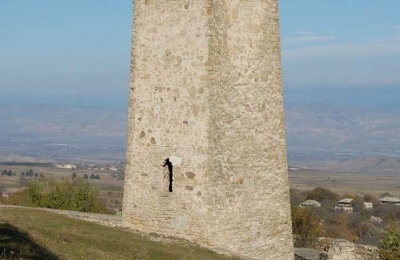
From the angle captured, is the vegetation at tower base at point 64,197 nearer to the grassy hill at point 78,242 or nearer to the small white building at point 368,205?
the grassy hill at point 78,242

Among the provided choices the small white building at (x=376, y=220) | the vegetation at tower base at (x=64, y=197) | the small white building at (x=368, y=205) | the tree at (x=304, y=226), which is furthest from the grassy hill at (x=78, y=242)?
the small white building at (x=368, y=205)

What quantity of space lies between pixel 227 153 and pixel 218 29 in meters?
2.46

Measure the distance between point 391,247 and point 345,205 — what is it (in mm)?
46030

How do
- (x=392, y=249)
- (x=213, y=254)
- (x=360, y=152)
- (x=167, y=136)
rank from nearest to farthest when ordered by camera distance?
(x=213, y=254) < (x=167, y=136) < (x=392, y=249) < (x=360, y=152)

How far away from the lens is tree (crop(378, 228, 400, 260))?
2158cm

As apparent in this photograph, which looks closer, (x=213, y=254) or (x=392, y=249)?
(x=213, y=254)

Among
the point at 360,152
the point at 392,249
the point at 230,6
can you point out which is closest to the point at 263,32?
the point at 230,6

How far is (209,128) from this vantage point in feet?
46.6

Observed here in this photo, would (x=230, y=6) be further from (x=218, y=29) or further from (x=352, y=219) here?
(x=352, y=219)

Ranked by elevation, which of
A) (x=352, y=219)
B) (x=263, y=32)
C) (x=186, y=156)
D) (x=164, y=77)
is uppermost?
(x=263, y=32)

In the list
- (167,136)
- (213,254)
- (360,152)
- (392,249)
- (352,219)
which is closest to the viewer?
(213,254)

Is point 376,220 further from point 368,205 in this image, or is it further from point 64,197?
point 64,197

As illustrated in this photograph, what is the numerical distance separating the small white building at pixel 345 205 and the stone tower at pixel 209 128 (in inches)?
1987

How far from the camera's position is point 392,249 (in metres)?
23.0
